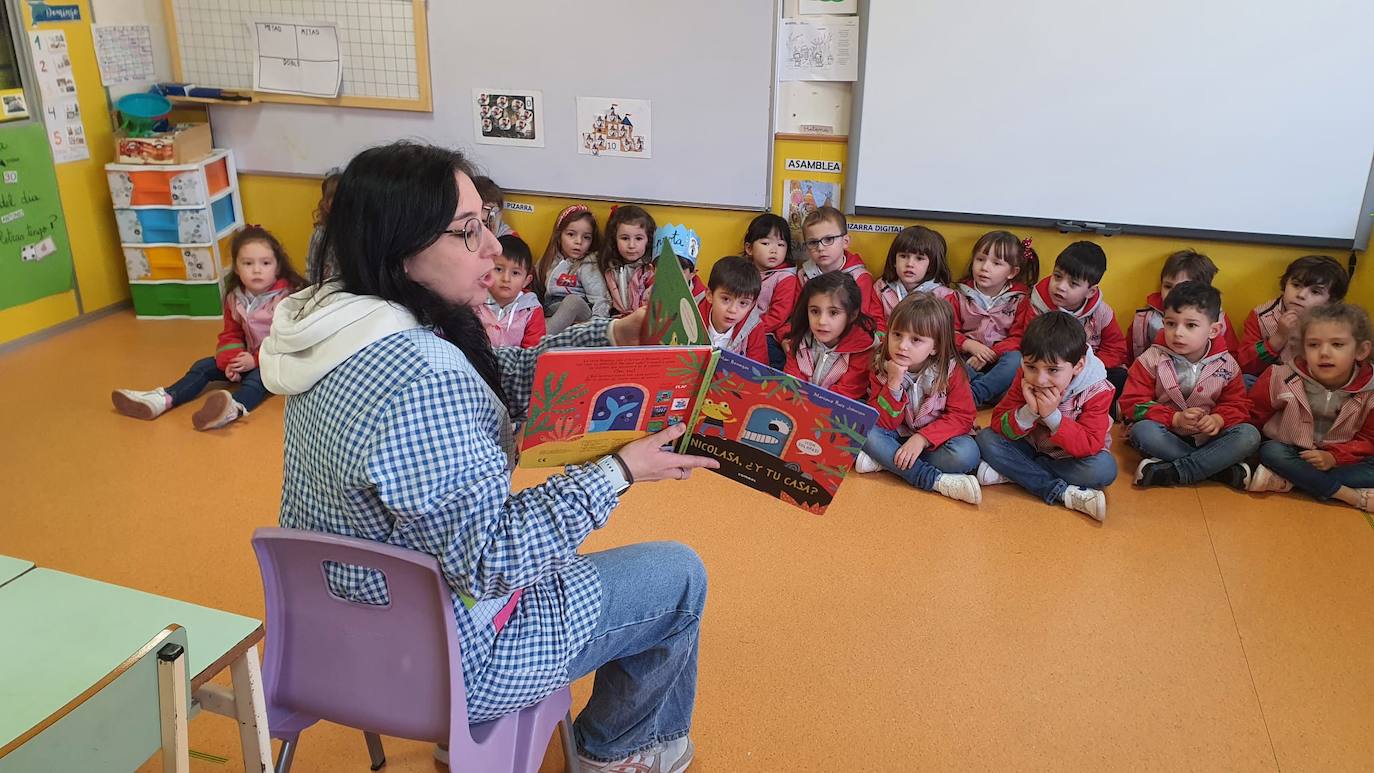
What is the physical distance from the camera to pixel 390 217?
141cm

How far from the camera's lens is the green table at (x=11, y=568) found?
1386 mm

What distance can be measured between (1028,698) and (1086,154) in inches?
93.6

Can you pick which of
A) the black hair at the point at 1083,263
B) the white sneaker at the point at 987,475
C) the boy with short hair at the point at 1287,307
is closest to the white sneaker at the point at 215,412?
the white sneaker at the point at 987,475

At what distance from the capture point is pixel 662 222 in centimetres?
441

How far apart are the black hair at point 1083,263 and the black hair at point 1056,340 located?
720mm

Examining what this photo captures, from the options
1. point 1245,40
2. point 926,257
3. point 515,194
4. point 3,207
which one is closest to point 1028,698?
point 926,257

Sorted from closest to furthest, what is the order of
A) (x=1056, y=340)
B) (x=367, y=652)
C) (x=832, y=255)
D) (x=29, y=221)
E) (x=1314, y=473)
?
(x=367, y=652) → (x=1056, y=340) → (x=1314, y=473) → (x=832, y=255) → (x=29, y=221)

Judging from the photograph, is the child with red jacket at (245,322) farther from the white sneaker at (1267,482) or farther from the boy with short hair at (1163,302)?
the white sneaker at (1267,482)

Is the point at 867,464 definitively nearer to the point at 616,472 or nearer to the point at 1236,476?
the point at 1236,476

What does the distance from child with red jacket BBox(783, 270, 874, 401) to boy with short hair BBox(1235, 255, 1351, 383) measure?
1406mm

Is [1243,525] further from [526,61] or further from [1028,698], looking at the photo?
[526,61]

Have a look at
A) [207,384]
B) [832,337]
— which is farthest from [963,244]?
[207,384]

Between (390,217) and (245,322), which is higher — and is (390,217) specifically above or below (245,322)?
above

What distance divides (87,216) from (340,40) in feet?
4.42
